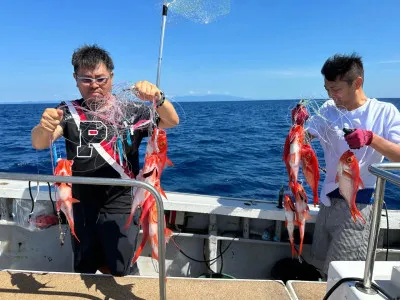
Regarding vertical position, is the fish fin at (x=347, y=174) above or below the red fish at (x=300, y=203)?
above

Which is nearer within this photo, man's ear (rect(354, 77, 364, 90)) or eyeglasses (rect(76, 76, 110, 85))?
eyeglasses (rect(76, 76, 110, 85))

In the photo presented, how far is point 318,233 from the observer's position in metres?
3.33

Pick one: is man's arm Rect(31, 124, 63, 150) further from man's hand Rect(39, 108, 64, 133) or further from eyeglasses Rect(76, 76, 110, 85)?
eyeglasses Rect(76, 76, 110, 85)

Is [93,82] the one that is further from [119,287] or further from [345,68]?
[345,68]

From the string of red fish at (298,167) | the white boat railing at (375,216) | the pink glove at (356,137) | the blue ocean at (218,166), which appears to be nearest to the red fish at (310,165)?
the string of red fish at (298,167)

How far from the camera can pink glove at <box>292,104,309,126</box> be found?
9.24ft

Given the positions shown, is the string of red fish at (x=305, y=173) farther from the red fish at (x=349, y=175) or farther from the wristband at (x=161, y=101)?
the wristband at (x=161, y=101)

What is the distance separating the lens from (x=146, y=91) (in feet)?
8.23

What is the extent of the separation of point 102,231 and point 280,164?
30.2 feet

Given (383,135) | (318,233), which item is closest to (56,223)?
(318,233)

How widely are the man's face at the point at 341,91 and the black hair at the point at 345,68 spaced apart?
1.4 inches

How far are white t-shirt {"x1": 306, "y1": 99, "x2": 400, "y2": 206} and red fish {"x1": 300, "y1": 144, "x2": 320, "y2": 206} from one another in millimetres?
228

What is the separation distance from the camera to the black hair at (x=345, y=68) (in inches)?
114

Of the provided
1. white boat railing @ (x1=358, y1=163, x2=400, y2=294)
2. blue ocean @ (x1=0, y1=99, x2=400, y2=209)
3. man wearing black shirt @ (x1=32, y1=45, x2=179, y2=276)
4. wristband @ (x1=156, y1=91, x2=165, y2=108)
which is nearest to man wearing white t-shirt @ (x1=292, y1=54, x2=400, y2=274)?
white boat railing @ (x1=358, y1=163, x2=400, y2=294)
